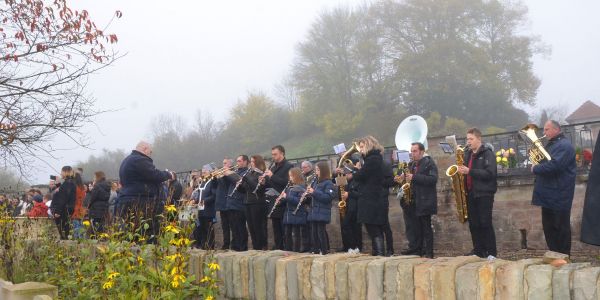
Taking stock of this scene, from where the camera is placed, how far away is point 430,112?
3922 centimetres

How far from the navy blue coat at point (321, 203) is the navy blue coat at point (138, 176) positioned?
222cm

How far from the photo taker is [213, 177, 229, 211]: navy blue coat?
11062mm

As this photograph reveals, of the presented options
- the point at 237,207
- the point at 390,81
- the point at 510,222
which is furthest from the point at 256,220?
the point at 390,81

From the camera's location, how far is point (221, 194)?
36.7 ft

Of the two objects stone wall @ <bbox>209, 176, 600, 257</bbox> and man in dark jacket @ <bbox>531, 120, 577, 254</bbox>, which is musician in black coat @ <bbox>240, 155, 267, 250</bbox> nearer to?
stone wall @ <bbox>209, 176, 600, 257</bbox>

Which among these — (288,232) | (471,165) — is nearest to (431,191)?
(471,165)

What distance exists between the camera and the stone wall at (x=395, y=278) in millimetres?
3598

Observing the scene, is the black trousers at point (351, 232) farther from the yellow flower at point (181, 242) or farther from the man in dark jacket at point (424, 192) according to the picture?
the yellow flower at point (181, 242)

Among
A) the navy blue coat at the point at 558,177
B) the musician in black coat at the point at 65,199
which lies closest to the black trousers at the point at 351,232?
the navy blue coat at the point at 558,177

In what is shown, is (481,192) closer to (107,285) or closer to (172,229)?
(172,229)

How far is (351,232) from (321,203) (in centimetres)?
106

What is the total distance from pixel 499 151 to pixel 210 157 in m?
36.3

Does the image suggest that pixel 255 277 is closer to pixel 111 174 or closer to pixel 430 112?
pixel 430 112

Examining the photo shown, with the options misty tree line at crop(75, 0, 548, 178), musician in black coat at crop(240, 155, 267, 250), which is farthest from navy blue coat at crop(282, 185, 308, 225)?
misty tree line at crop(75, 0, 548, 178)
